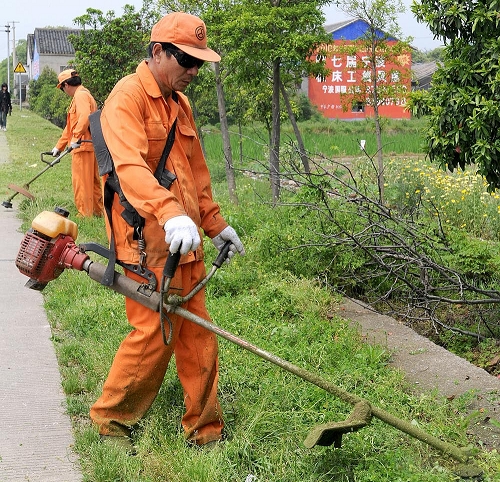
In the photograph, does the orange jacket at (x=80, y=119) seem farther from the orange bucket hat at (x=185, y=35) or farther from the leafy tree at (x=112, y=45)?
the leafy tree at (x=112, y=45)

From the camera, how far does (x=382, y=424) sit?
399 cm

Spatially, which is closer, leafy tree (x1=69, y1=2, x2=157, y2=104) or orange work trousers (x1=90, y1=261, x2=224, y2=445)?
orange work trousers (x1=90, y1=261, x2=224, y2=445)

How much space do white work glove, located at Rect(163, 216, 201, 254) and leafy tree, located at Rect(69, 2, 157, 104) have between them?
51.3ft

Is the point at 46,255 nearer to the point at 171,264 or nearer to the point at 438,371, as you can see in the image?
the point at 171,264

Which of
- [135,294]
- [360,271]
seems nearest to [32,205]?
[360,271]

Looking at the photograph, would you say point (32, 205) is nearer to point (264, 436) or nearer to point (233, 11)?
point (233, 11)

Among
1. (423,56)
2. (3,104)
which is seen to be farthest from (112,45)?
(423,56)

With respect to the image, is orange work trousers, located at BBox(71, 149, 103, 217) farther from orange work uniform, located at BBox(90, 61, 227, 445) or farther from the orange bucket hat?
the orange bucket hat

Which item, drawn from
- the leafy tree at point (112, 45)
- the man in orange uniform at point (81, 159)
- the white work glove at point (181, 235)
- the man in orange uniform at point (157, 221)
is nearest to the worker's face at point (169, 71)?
the man in orange uniform at point (157, 221)

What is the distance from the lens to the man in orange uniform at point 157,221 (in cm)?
358

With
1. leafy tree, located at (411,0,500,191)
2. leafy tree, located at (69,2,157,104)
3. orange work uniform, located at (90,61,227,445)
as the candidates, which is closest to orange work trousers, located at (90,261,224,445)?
orange work uniform, located at (90,61,227,445)

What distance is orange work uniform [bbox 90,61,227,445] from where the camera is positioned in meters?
3.63

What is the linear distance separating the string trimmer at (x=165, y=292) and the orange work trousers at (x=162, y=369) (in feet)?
0.43

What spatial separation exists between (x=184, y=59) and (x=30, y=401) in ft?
7.10
